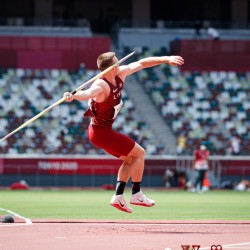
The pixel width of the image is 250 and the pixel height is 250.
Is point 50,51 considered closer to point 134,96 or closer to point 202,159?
point 134,96

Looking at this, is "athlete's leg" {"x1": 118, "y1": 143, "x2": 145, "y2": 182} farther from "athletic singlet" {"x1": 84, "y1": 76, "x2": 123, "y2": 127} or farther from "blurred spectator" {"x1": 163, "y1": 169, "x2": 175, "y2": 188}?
"blurred spectator" {"x1": 163, "y1": 169, "x2": 175, "y2": 188}

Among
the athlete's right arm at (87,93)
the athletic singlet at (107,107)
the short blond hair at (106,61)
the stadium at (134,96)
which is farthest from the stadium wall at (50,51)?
the athlete's right arm at (87,93)

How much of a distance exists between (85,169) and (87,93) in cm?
2335

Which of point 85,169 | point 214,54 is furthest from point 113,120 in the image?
point 214,54

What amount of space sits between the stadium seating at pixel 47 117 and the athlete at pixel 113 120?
74.4 feet

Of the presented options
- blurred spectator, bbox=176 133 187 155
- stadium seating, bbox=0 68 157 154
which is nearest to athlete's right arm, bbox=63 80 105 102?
stadium seating, bbox=0 68 157 154

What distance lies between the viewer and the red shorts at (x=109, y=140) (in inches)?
555

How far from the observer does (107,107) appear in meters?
13.9

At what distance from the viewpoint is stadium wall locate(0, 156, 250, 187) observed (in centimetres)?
3619

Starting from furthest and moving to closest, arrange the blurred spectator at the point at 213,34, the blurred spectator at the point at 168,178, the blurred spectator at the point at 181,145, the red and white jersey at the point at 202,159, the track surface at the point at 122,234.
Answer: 1. the blurred spectator at the point at 213,34
2. the blurred spectator at the point at 181,145
3. the blurred spectator at the point at 168,178
4. the red and white jersey at the point at 202,159
5. the track surface at the point at 122,234

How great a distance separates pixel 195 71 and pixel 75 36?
6058mm

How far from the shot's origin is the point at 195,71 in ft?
140

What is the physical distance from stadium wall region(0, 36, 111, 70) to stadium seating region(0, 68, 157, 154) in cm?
39

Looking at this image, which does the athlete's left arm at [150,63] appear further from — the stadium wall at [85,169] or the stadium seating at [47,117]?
the stadium seating at [47,117]
